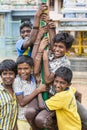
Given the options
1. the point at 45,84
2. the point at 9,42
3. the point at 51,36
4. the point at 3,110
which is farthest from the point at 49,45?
the point at 9,42

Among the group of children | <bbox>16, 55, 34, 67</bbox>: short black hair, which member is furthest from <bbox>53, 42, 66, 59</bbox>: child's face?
<bbox>16, 55, 34, 67</bbox>: short black hair

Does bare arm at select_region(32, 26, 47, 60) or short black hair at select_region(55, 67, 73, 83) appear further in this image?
bare arm at select_region(32, 26, 47, 60)

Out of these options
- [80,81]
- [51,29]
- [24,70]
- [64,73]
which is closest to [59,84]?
[64,73]

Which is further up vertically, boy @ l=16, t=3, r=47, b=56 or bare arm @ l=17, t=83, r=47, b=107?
boy @ l=16, t=3, r=47, b=56

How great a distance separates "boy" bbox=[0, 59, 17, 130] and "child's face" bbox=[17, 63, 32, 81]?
0.04m

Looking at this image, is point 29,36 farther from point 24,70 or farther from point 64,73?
point 64,73

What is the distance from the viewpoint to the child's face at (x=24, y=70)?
3.40 metres

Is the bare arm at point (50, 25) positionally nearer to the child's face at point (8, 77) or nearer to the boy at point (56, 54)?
the boy at point (56, 54)

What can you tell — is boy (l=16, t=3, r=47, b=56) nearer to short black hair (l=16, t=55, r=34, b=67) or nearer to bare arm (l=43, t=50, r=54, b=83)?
short black hair (l=16, t=55, r=34, b=67)

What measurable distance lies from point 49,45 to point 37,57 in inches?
5.7

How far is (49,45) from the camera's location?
134 inches

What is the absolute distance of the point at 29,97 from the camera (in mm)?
3359

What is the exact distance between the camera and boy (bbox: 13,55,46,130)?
337 cm

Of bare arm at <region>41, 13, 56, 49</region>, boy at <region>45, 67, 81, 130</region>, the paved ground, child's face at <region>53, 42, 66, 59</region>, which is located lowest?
the paved ground
